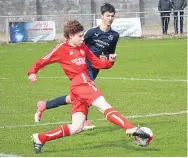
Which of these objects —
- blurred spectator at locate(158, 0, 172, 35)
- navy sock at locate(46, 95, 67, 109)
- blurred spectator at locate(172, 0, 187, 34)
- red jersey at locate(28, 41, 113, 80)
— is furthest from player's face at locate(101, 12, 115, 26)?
blurred spectator at locate(158, 0, 172, 35)

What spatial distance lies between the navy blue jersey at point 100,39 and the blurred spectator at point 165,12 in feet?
82.8

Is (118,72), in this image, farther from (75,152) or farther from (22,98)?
(75,152)

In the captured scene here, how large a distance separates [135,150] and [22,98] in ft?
22.7

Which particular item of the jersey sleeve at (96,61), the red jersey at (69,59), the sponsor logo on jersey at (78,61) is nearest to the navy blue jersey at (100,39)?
the jersey sleeve at (96,61)

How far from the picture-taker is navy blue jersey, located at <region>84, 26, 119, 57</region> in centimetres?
1265

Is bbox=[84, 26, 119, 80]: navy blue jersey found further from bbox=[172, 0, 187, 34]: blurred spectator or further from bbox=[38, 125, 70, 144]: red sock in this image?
bbox=[172, 0, 187, 34]: blurred spectator

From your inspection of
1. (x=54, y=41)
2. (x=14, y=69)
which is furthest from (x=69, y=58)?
(x=54, y=41)

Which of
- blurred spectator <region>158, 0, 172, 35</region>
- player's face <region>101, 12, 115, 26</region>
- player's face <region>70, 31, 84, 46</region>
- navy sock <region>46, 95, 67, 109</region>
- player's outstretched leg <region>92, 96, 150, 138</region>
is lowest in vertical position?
blurred spectator <region>158, 0, 172, 35</region>

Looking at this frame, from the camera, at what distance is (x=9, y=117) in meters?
13.7

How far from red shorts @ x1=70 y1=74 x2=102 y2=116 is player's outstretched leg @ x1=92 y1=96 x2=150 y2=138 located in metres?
0.11

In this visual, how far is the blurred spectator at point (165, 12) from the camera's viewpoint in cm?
3794

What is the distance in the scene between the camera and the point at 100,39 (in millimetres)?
12688

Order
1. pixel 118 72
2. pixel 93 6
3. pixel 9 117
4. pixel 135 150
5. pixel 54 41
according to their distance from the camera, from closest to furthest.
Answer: pixel 135 150 → pixel 9 117 → pixel 118 72 → pixel 54 41 → pixel 93 6

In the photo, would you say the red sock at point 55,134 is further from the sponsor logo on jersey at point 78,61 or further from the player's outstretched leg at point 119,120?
the sponsor logo on jersey at point 78,61
